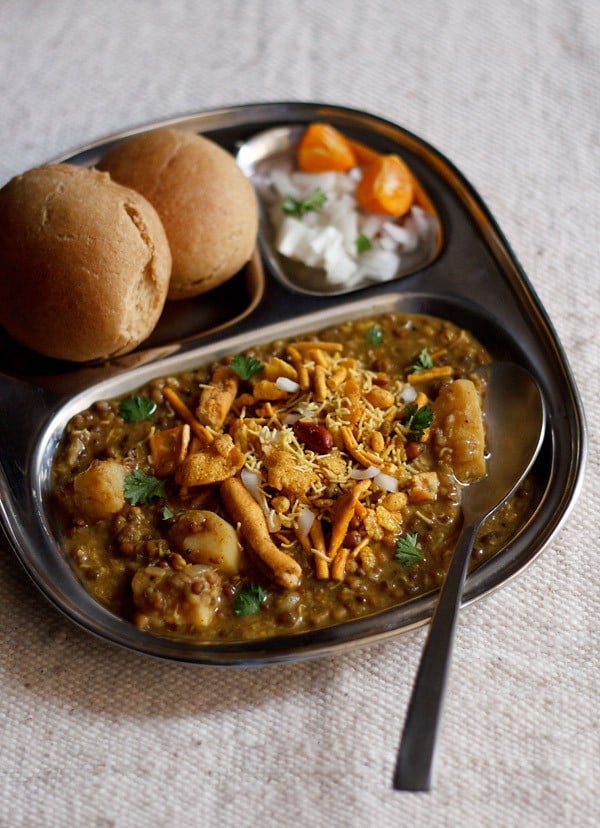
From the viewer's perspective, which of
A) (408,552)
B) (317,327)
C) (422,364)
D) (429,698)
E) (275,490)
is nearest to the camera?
(429,698)

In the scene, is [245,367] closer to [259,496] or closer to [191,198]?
[259,496]

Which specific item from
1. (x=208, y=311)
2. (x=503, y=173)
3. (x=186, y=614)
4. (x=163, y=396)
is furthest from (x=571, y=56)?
(x=186, y=614)

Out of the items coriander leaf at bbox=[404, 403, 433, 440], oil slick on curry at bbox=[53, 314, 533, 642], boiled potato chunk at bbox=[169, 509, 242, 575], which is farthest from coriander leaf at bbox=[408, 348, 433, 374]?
boiled potato chunk at bbox=[169, 509, 242, 575]

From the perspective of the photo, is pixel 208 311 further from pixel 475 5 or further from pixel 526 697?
pixel 475 5

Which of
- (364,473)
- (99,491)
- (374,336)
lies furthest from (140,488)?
(374,336)

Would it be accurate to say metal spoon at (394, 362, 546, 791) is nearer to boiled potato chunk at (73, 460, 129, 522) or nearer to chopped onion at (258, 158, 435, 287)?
chopped onion at (258, 158, 435, 287)

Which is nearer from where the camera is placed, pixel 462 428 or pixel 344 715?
pixel 344 715

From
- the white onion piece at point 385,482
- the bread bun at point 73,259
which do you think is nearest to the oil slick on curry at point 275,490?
the white onion piece at point 385,482

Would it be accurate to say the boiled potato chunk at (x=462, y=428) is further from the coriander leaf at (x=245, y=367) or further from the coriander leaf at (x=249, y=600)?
the coriander leaf at (x=249, y=600)
